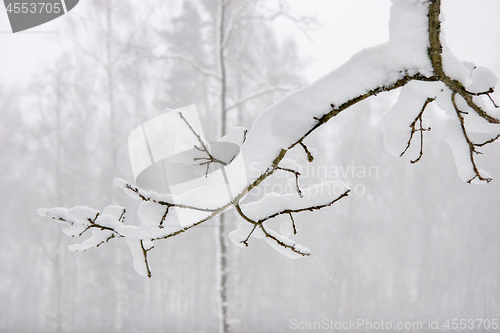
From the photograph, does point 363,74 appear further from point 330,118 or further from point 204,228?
point 204,228

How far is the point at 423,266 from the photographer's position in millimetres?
12531

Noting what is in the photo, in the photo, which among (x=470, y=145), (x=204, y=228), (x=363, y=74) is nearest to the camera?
(x=363, y=74)

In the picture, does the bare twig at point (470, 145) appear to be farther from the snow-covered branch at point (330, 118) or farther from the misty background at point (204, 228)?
the misty background at point (204, 228)

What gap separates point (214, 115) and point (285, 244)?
385 inches

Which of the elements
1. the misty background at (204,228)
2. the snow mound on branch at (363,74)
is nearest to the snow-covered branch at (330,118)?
the snow mound on branch at (363,74)

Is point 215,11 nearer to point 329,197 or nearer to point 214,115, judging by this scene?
point 329,197

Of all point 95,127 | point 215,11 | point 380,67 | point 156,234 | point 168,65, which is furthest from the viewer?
point 95,127

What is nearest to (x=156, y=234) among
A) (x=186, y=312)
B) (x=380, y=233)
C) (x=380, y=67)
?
(x=380, y=67)

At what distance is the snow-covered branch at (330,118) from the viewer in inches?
34.4

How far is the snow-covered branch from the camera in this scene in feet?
2.86

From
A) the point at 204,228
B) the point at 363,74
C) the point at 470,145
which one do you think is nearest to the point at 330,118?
the point at 363,74

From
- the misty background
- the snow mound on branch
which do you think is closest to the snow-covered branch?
the snow mound on branch

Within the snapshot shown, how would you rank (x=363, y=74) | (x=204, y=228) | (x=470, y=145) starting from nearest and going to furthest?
(x=363, y=74) → (x=470, y=145) → (x=204, y=228)

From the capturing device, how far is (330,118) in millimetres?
897
